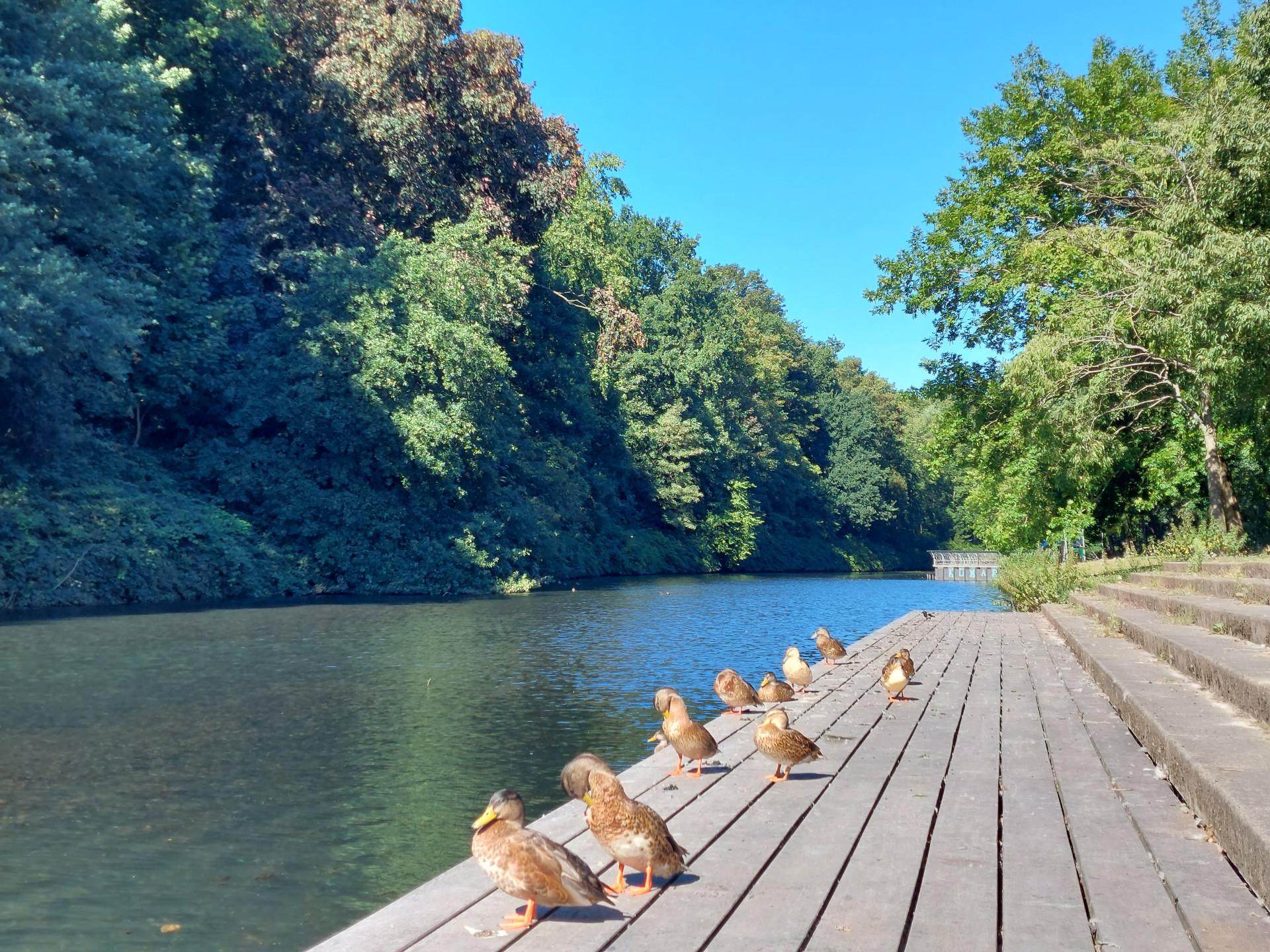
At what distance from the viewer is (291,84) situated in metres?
33.2

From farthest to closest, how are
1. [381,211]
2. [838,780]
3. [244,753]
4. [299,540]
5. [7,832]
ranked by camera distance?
[381,211]
[299,540]
[244,753]
[7,832]
[838,780]

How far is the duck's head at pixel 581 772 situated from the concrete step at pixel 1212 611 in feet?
14.6

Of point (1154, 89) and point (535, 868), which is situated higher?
point (1154, 89)

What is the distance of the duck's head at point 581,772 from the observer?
4.70 m

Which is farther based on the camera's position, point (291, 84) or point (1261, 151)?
point (291, 84)

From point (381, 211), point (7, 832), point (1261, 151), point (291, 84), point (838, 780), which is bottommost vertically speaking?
point (7, 832)

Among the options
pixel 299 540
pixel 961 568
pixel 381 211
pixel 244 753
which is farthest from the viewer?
pixel 961 568

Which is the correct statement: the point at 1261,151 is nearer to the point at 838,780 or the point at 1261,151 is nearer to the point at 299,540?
the point at 838,780

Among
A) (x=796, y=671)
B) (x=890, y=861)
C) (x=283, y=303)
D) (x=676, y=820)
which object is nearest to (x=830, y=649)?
(x=796, y=671)

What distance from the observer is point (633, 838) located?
4.14m

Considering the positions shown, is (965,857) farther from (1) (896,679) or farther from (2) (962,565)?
(2) (962,565)

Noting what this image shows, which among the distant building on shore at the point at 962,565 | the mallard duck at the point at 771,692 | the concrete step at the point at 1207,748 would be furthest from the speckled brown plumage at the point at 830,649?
the distant building on shore at the point at 962,565

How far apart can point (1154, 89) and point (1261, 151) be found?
15.9 m

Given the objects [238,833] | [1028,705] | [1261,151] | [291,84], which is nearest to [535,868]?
[238,833]
